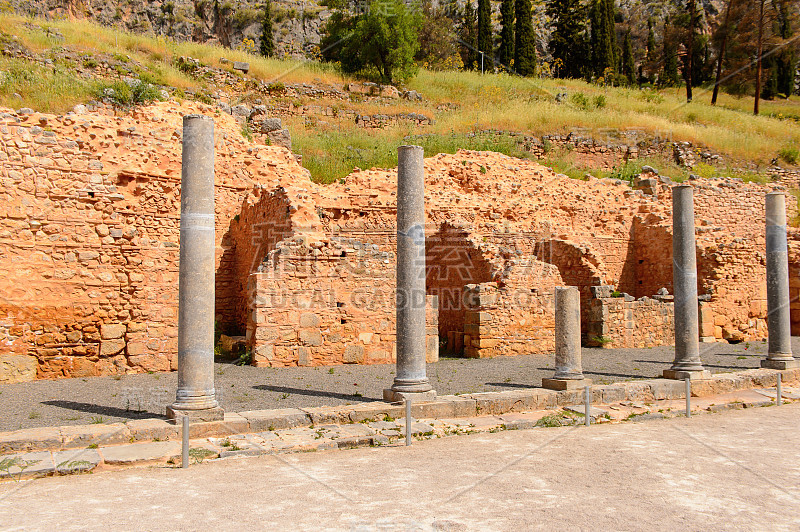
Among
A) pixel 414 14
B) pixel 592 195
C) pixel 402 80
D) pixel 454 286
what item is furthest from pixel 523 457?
pixel 414 14

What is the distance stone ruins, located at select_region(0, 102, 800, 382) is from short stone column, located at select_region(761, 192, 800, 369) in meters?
0.15

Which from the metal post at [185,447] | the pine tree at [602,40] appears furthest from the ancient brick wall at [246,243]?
the pine tree at [602,40]

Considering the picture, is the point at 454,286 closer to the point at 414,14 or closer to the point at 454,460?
the point at 454,460

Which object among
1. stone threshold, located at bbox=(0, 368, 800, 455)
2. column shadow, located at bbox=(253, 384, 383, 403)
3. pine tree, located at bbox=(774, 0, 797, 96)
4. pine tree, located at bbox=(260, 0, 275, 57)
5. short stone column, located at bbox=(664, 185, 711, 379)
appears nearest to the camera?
stone threshold, located at bbox=(0, 368, 800, 455)

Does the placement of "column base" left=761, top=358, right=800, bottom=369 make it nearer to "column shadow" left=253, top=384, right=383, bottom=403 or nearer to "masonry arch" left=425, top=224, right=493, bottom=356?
"masonry arch" left=425, top=224, right=493, bottom=356

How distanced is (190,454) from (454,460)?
9.76 feet

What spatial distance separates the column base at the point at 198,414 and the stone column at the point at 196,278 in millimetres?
18

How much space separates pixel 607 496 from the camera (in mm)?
5914

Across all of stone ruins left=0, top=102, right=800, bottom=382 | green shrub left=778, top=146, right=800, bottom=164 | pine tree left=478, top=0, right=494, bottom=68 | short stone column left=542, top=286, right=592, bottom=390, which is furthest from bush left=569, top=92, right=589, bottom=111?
short stone column left=542, top=286, right=592, bottom=390

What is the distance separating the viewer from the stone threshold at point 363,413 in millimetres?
7047

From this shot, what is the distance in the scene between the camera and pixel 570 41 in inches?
2014

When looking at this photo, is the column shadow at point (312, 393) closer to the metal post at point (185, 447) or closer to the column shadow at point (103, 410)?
the column shadow at point (103, 410)

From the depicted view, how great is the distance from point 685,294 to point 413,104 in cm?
2188

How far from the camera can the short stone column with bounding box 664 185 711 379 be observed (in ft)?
40.8
